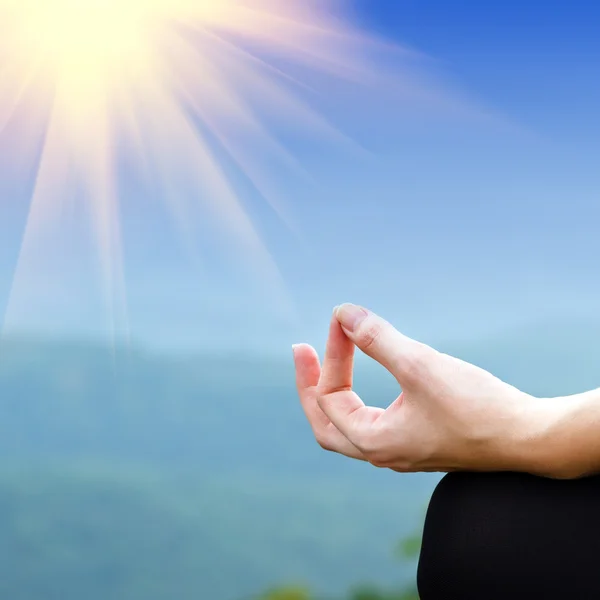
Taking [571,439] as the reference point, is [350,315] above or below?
above

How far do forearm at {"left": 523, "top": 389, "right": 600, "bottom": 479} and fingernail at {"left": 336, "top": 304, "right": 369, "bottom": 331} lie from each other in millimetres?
201

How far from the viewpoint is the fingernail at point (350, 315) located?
88 centimetres

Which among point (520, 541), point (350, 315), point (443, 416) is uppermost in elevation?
point (350, 315)

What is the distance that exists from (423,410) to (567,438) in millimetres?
142

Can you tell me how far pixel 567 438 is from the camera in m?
0.75

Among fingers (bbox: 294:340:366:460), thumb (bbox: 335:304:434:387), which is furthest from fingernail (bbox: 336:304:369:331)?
fingers (bbox: 294:340:366:460)

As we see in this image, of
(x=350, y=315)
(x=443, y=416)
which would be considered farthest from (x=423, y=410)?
(x=350, y=315)

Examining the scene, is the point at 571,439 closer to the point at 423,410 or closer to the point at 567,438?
the point at 567,438

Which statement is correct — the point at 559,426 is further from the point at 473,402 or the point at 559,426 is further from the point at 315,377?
the point at 315,377

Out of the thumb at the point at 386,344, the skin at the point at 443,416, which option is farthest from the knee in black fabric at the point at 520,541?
the thumb at the point at 386,344

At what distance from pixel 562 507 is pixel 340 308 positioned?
0.29 metres

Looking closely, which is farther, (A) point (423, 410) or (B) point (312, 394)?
(B) point (312, 394)

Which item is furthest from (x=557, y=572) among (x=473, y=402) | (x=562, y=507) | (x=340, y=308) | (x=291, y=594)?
(x=291, y=594)

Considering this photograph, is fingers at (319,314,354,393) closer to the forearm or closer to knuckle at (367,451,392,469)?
knuckle at (367,451,392,469)
